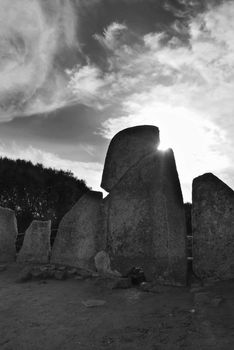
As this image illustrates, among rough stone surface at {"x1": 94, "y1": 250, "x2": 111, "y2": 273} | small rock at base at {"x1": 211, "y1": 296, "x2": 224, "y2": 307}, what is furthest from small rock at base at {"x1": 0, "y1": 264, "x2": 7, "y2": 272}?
small rock at base at {"x1": 211, "y1": 296, "x2": 224, "y2": 307}

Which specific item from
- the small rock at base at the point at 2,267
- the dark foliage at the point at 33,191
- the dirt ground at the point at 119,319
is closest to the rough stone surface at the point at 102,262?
the dirt ground at the point at 119,319

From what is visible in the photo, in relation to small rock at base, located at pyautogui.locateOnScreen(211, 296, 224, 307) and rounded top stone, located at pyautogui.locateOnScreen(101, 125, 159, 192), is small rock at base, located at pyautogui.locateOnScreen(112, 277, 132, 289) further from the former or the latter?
rounded top stone, located at pyautogui.locateOnScreen(101, 125, 159, 192)

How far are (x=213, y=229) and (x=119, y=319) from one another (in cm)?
202

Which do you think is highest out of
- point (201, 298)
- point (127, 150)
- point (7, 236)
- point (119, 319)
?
point (127, 150)

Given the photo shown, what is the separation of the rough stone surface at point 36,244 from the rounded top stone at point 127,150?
6.51ft

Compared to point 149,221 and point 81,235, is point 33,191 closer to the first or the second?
point 81,235

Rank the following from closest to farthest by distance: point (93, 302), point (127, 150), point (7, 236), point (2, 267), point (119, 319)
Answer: point (119, 319) < point (93, 302) < point (127, 150) < point (2, 267) < point (7, 236)

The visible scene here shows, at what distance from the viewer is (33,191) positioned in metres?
19.0

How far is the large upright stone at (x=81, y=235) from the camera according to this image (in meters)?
6.61

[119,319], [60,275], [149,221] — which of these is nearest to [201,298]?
[119,319]

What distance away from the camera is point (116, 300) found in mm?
4820

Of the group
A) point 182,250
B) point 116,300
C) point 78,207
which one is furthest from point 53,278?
point 182,250

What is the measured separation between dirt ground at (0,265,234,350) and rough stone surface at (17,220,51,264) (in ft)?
6.67

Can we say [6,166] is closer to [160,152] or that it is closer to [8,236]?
[8,236]
